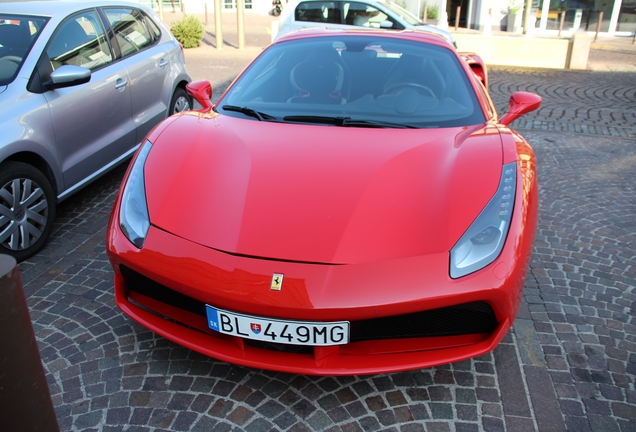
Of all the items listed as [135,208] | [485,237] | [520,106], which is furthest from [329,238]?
[520,106]

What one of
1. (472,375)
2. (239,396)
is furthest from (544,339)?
(239,396)

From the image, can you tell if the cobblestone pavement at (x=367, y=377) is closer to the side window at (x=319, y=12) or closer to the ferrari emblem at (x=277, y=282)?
the ferrari emblem at (x=277, y=282)

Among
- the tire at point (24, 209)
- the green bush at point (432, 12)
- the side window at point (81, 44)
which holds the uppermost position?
the side window at point (81, 44)

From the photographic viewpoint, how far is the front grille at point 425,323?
6.77 ft

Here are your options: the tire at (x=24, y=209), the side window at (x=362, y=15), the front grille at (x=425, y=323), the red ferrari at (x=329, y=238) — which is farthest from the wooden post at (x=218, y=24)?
the front grille at (x=425, y=323)

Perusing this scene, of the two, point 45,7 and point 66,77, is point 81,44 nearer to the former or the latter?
point 45,7

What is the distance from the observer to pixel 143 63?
15.3ft

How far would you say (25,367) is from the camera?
1.44 metres

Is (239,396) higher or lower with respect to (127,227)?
lower

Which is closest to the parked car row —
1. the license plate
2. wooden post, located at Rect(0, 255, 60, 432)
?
the license plate

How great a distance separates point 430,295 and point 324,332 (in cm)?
42

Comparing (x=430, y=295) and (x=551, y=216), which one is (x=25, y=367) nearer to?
(x=430, y=295)

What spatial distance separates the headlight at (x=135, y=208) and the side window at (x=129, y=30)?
2290 millimetres

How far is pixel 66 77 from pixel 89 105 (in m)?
0.43
